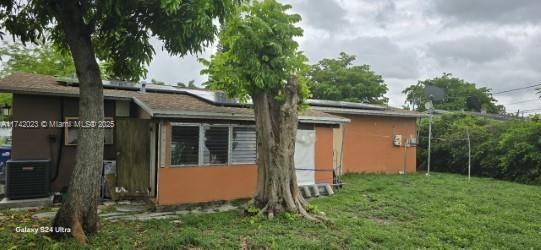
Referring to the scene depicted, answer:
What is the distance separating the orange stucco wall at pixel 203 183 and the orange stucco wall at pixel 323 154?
7.33 feet

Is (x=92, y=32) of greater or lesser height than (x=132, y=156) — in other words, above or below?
above

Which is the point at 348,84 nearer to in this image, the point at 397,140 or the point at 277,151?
the point at 397,140

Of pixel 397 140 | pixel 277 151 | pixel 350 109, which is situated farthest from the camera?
pixel 397 140

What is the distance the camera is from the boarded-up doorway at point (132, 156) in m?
8.07

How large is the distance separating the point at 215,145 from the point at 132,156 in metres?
1.91

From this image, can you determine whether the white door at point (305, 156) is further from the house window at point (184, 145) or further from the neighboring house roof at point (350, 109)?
the neighboring house roof at point (350, 109)

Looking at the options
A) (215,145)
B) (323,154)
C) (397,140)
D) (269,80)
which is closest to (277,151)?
(269,80)

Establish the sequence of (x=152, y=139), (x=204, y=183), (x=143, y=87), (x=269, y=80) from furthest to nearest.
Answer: (x=143, y=87)
(x=204, y=183)
(x=152, y=139)
(x=269, y=80)

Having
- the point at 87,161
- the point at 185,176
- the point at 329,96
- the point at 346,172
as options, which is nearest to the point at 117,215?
the point at 185,176

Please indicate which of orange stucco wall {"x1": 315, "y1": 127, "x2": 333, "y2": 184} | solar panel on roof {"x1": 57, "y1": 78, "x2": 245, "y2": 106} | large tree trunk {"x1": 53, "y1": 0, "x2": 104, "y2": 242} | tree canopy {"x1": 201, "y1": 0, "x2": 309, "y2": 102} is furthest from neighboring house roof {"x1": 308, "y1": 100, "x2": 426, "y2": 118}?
large tree trunk {"x1": 53, "y1": 0, "x2": 104, "y2": 242}

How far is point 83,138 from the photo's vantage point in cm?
512

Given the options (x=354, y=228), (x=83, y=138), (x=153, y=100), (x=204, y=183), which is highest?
(x=153, y=100)

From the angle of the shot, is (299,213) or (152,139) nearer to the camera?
(299,213)

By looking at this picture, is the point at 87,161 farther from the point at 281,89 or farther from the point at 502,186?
the point at 502,186
